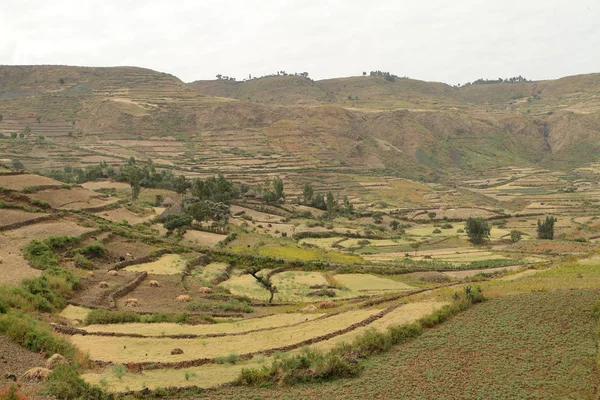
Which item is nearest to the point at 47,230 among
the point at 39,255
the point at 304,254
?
Result: the point at 39,255

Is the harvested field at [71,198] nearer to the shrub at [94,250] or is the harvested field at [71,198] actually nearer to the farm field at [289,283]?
the farm field at [289,283]

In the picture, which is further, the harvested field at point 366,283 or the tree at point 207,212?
the tree at point 207,212

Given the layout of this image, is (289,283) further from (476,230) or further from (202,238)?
(476,230)

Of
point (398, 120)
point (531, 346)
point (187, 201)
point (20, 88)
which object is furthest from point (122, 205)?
point (20, 88)

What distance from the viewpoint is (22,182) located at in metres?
56.9

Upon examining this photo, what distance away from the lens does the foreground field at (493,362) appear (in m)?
15.9

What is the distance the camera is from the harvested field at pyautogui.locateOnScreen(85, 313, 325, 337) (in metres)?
25.6

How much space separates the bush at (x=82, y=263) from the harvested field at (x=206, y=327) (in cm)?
1488

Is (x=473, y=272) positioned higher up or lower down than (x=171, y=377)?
lower down

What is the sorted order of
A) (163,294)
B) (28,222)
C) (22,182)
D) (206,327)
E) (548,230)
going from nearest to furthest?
(206,327) < (163,294) < (28,222) < (22,182) < (548,230)

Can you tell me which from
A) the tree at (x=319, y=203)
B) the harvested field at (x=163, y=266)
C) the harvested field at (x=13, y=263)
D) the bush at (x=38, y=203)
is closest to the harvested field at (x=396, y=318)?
the harvested field at (x=13, y=263)

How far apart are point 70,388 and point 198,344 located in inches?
308

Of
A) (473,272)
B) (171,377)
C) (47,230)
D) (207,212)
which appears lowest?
→ (473,272)

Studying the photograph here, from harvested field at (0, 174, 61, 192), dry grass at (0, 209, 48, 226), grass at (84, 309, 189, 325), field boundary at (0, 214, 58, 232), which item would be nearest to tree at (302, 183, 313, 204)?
harvested field at (0, 174, 61, 192)
